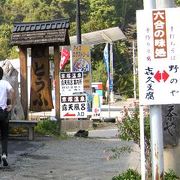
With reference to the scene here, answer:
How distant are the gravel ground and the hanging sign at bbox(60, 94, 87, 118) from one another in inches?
55.9

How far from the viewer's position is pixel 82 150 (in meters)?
11.5

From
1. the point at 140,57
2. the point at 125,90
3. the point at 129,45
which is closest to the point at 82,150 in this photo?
the point at 140,57

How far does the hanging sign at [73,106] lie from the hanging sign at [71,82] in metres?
0.30

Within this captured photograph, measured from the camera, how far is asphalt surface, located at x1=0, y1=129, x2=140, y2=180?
26.0ft

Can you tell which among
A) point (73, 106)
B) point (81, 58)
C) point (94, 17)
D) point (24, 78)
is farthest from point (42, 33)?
point (94, 17)

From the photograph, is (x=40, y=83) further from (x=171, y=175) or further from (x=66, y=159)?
(x=171, y=175)

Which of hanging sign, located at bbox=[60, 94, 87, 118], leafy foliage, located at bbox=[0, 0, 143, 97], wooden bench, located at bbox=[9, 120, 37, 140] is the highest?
leafy foliage, located at bbox=[0, 0, 143, 97]

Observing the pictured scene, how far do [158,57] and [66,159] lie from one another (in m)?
4.86

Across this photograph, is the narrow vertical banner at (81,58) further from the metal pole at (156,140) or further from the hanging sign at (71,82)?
the metal pole at (156,140)

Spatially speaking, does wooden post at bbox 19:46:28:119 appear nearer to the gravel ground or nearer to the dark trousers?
the gravel ground

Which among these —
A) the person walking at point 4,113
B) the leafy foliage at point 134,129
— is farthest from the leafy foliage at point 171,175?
the person walking at point 4,113

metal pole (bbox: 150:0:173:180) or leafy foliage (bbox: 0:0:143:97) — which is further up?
leafy foliage (bbox: 0:0:143:97)

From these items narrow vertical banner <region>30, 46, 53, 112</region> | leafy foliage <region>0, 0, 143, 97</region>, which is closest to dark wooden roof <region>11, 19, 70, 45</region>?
narrow vertical banner <region>30, 46, 53, 112</region>

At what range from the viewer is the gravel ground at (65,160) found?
796 cm
